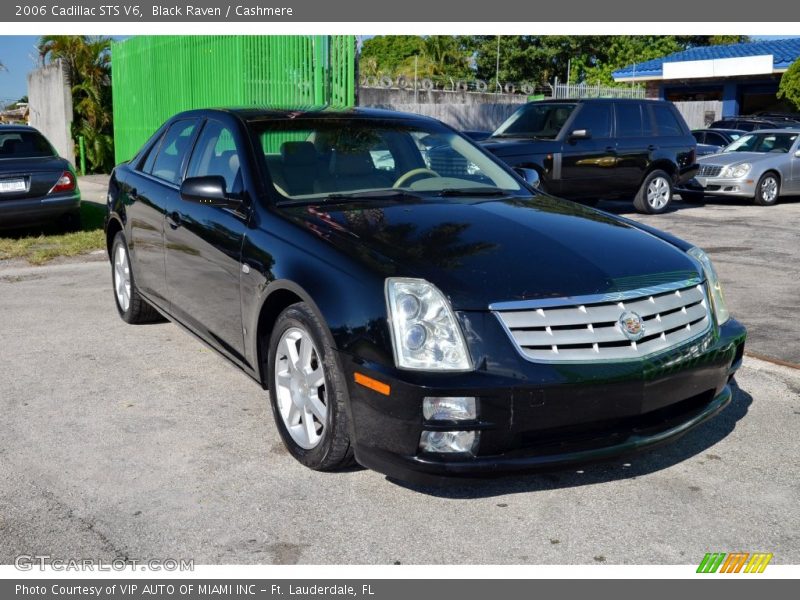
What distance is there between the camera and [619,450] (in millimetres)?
3334

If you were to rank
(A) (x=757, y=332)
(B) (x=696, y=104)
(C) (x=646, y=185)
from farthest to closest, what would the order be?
(B) (x=696, y=104) < (C) (x=646, y=185) < (A) (x=757, y=332)

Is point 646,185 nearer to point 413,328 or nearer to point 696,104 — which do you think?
point 413,328

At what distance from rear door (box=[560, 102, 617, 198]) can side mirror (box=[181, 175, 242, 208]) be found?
29.7 feet

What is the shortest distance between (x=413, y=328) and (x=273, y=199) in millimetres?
1371

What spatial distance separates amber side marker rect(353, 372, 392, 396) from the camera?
322 centimetres

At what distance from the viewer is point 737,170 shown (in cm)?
1517

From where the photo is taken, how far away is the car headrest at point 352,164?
4605 millimetres

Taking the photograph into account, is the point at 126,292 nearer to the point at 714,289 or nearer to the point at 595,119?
the point at 714,289

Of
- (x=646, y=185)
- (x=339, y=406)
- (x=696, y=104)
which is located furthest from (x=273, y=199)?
(x=696, y=104)

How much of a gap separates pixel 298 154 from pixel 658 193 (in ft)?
34.4
